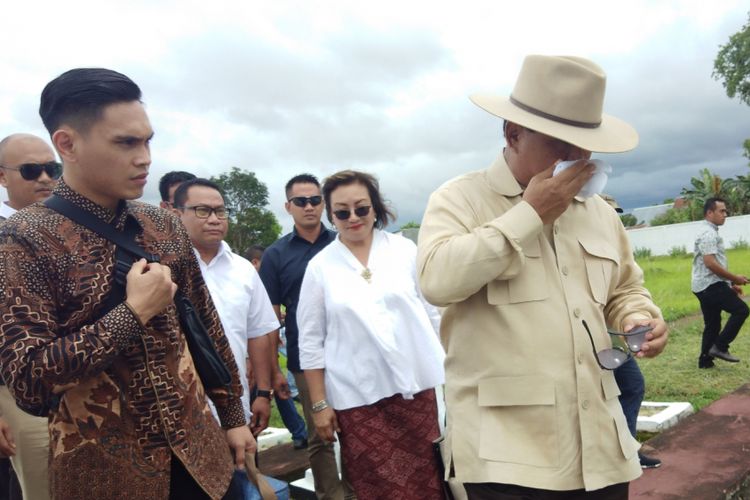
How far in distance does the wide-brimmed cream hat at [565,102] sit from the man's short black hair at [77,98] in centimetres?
104

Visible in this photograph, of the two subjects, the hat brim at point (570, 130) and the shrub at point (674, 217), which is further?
the shrub at point (674, 217)

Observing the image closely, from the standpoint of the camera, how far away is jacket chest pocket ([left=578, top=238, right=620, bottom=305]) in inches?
73.2

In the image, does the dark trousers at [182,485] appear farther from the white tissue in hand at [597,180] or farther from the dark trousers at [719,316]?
the dark trousers at [719,316]

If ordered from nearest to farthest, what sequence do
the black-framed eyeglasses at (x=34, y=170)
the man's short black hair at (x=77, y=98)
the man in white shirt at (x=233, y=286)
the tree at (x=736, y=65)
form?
the man's short black hair at (x=77, y=98)
the black-framed eyeglasses at (x=34, y=170)
the man in white shirt at (x=233, y=286)
the tree at (x=736, y=65)

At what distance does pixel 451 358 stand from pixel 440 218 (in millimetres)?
430

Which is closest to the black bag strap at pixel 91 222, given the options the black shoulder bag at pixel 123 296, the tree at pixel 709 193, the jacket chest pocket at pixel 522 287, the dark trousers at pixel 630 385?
the black shoulder bag at pixel 123 296

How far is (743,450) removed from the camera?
12.5 feet

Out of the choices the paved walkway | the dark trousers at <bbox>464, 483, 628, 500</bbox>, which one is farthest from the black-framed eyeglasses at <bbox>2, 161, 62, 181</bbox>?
the paved walkway

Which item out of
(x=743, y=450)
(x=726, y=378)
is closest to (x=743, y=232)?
(x=726, y=378)

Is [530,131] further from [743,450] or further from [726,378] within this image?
[726,378]

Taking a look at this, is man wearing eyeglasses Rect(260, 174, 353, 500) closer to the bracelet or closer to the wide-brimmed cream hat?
the bracelet

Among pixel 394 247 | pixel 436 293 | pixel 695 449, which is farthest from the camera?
pixel 695 449

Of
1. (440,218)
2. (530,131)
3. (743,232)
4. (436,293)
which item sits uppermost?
(530,131)

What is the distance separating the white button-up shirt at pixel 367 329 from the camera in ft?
9.45
